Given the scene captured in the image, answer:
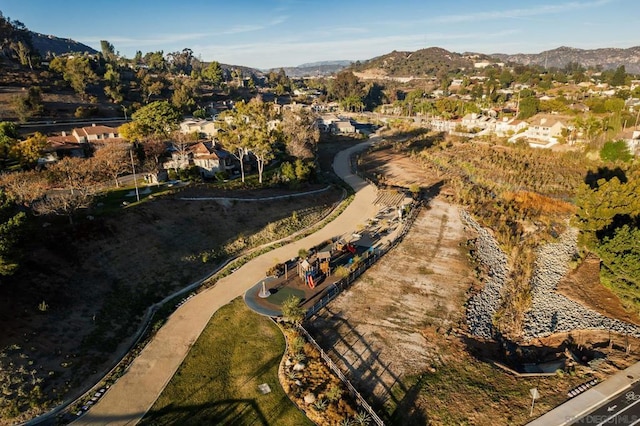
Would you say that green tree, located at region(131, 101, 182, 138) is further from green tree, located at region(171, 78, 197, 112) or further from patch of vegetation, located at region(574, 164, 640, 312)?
patch of vegetation, located at region(574, 164, 640, 312)

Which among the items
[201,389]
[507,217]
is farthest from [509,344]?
[507,217]

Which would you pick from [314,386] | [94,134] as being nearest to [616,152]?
[314,386]

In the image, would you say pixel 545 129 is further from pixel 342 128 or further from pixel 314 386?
pixel 314 386

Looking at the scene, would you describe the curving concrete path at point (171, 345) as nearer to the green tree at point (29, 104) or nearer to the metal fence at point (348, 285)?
the metal fence at point (348, 285)

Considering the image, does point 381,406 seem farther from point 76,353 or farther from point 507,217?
point 507,217

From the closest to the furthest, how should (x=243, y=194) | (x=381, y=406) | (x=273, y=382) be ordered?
(x=381, y=406), (x=273, y=382), (x=243, y=194)

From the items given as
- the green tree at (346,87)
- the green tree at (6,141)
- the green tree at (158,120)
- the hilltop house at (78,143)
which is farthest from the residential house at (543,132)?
the green tree at (346,87)
